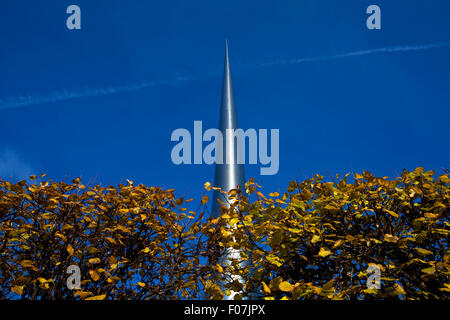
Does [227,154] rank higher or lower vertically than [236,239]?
higher

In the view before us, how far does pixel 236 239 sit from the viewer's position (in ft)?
13.5

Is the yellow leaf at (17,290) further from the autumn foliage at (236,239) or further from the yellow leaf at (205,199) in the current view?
the yellow leaf at (205,199)

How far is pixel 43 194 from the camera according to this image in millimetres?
4172

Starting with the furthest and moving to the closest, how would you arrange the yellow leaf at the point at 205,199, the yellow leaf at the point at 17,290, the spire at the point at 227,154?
1. the spire at the point at 227,154
2. the yellow leaf at the point at 205,199
3. the yellow leaf at the point at 17,290

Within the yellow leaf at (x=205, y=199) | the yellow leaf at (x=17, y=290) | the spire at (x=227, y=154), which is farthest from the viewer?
the spire at (x=227, y=154)

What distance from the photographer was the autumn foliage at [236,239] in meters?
3.63

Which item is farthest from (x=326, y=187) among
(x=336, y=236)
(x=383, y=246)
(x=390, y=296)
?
(x=390, y=296)

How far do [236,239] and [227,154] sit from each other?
46.0ft

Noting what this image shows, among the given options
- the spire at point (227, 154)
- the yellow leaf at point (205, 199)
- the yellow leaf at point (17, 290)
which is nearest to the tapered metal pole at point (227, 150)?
the spire at point (227, 154)

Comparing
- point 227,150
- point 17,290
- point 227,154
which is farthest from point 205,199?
point 227,150

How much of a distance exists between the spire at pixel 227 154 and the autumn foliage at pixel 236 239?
36.3ft

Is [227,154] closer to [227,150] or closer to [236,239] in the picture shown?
[227,150]
